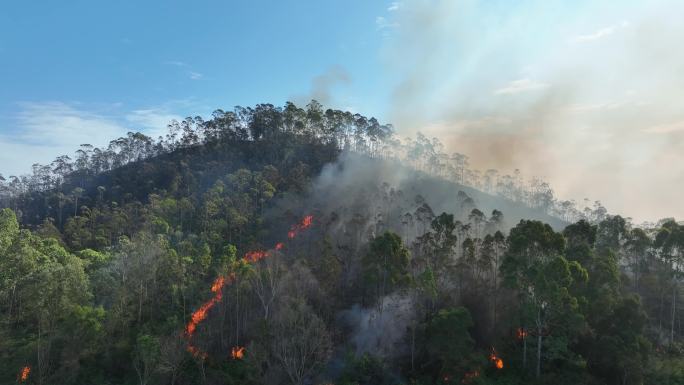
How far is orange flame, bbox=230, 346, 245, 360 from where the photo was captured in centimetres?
4316

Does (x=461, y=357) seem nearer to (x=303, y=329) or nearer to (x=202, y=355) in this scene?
(x=303, y=329)

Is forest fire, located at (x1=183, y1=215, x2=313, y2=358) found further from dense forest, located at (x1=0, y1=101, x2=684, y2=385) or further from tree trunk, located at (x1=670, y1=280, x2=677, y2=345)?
tree trunk, located at (x1=670, y1=280, x2=677, y2=345)

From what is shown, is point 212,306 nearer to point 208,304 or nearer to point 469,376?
point 208,304

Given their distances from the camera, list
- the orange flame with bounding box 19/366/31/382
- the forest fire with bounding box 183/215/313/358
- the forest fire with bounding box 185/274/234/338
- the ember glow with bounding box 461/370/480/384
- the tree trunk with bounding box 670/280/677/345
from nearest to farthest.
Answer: the ember glow with bounding box 461/370/480/384 → the orange flame with bounding box 19/366/31/382 → the forest fire with bounding box 183/215/313/358 → the tree trunk with bounding box 670/280/677/345 → the forest fire with bounding box 185/274/234/338

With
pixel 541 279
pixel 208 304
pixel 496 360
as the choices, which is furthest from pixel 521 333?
pixel 208 304

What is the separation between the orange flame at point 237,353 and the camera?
4316cm

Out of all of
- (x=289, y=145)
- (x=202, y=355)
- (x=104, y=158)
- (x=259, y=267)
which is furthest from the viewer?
(x=104, y=158)

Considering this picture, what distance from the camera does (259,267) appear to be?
46.8 metres

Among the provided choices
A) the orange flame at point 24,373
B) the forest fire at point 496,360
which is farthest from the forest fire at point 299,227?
the orange flame at point 24,373

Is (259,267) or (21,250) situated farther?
(259,267)

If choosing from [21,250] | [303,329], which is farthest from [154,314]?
[303,329]

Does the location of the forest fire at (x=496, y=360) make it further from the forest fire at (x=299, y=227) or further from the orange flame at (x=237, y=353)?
the forest fire at (x=299, y=227)

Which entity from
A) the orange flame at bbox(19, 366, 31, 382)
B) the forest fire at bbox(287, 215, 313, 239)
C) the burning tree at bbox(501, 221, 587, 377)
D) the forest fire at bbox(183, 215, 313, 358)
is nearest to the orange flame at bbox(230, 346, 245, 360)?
the forest fire at bbox(183, 215, 313, 358)

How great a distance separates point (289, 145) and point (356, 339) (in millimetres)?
70241
